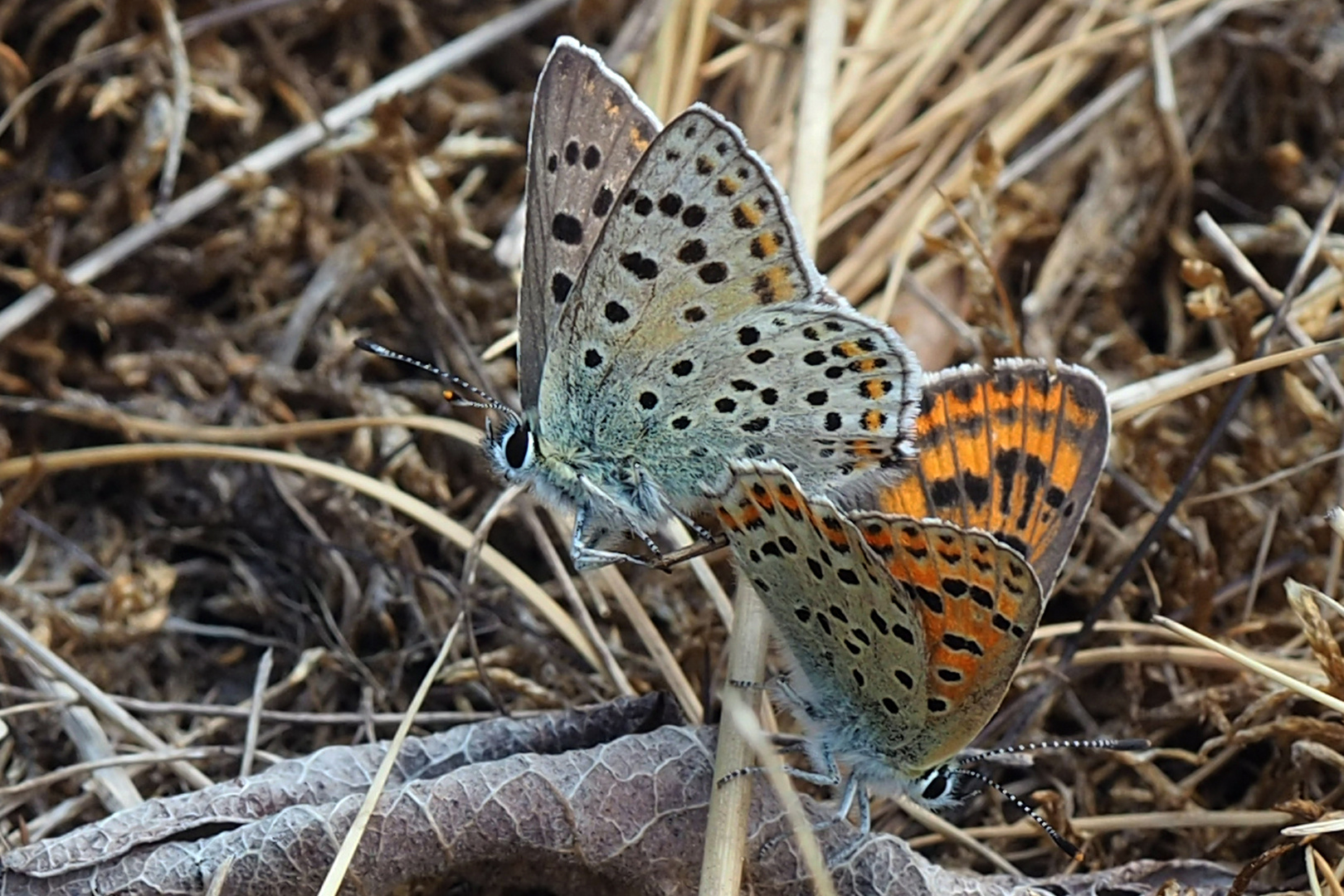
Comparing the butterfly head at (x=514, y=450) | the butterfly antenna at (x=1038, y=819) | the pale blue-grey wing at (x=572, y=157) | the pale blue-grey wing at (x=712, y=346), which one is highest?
the pale blue-grey wing at (x=572, y=157)

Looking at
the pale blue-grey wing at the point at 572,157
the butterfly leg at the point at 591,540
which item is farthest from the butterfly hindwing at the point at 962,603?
the pale blue-grey wing at the point at 572,157

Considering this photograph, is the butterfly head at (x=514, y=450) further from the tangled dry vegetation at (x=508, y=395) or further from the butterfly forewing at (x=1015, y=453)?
the butterfly forewing at (x=1015, y=453)

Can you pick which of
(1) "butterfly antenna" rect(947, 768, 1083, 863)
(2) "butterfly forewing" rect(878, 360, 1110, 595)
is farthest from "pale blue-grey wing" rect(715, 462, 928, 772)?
(2) "butterfly forewing" rect(878, 360, 1110, 595)

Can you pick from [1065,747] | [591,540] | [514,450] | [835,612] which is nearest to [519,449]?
[514,450]

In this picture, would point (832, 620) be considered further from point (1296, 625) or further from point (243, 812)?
point (1296, 625)

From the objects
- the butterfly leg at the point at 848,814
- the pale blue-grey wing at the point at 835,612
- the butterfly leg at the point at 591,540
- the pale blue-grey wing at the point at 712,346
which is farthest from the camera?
the butterfly leg at the point at 591,540

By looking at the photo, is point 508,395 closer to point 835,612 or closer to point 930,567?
point 835,612
